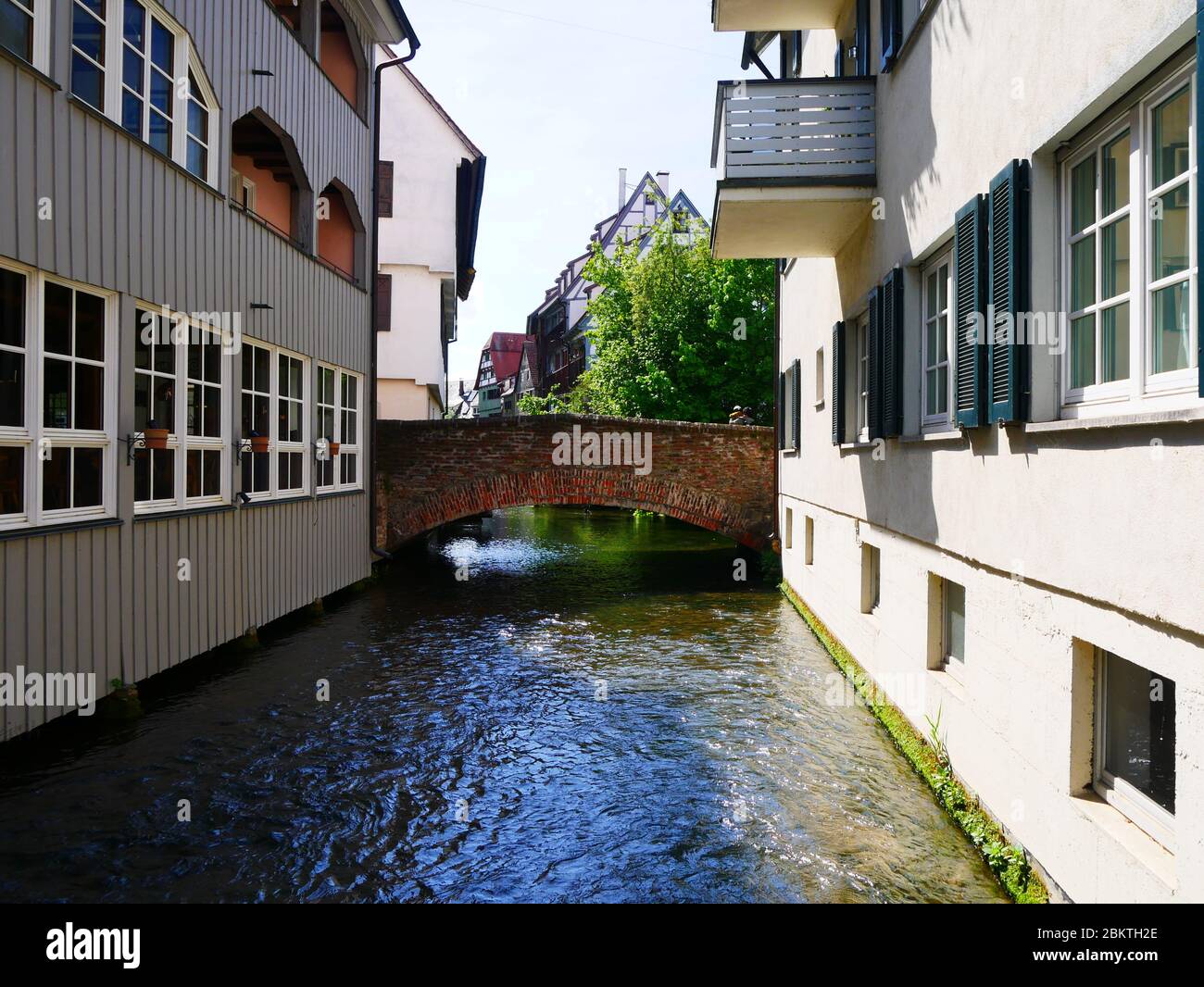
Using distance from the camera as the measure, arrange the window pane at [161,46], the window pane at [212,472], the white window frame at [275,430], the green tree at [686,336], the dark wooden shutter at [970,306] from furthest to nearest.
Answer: the green tree at [686,336], the white window frame at [275,430], the window pane at [212,472], the window pane at [161,46], the dark wooden shutter at [970,306]

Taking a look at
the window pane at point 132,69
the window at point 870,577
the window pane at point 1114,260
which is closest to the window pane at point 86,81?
the window pane at point 132,69

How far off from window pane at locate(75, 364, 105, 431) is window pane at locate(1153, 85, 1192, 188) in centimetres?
656

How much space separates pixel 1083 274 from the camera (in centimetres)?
457

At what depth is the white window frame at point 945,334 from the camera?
6.54m

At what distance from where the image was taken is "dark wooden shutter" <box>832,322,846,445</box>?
10414 millimetres

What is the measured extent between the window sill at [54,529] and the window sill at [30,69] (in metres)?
2.76

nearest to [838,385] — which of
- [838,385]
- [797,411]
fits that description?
[838,385]

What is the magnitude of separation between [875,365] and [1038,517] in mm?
3945

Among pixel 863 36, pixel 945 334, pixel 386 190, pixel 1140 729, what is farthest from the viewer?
pixel 386 190

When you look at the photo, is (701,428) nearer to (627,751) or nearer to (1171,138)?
(627,751)

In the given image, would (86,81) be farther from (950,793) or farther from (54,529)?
(950,793)

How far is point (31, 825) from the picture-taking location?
545 cm
